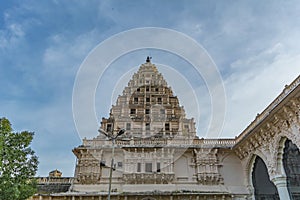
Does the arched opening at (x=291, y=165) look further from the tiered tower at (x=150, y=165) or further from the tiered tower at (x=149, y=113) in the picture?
the tiered tower at (x=149, y=113)

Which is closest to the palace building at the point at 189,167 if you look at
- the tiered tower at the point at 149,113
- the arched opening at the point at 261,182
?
the arched opening at the point at 261,182

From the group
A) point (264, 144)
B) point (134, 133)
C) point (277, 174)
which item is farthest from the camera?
point (134, 133)

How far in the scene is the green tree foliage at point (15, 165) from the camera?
40.0ft

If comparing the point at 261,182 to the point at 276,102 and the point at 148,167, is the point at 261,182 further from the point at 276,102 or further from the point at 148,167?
the point at 148,167

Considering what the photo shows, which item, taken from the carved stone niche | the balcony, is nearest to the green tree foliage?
the balcony

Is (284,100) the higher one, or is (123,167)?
(284,100)

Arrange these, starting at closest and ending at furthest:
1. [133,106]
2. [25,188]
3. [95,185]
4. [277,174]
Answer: [25,188] < [277,174] < [95,185] < [133,106]

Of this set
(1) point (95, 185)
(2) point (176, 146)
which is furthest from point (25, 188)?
(2) point (176, 146)

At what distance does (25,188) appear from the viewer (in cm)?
1310

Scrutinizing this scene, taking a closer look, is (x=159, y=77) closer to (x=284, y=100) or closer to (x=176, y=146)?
(x=176, y=146)

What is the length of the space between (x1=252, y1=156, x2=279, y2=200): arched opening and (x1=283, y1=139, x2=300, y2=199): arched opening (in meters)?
3.07

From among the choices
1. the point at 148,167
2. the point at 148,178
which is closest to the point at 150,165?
the point at 148,167

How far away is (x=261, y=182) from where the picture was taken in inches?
773

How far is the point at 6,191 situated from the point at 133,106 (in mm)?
19252
